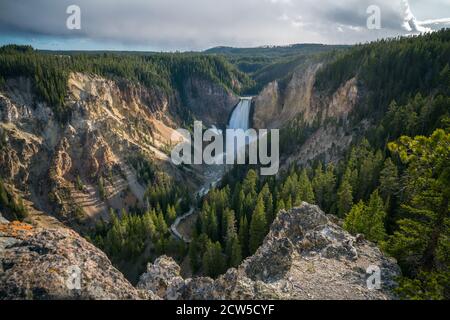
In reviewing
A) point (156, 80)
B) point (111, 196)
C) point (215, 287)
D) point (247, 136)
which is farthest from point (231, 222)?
point (156, 80)

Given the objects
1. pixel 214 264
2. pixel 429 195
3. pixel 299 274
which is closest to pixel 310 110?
pixel 214 264

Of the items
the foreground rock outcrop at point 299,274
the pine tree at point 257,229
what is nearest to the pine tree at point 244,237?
the pine tree at point 257,229

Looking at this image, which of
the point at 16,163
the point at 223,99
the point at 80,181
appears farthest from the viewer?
the point at 223,99

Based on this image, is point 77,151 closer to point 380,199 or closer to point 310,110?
point 310,110

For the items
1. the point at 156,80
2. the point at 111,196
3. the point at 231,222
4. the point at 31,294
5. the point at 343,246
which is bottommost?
the point at 111,196

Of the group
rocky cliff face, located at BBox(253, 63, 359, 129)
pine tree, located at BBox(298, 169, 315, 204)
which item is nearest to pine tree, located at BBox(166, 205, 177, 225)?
pine tree, located at BBox(298, 169, 315, 204)

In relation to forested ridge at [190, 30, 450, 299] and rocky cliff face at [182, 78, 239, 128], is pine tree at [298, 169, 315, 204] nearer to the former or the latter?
forested ridge at [190, 30, 450, 299]

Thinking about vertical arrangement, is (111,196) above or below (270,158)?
below

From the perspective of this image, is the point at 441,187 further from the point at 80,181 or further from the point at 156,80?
the point at 156,80

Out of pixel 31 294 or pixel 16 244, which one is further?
pixel 16 244
